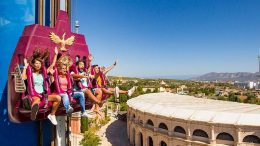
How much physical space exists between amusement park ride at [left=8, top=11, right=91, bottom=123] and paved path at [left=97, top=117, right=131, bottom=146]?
48.0 m

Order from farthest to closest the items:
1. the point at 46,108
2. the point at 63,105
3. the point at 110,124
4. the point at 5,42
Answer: the point at 110,124 < the point at 5,42 < the point at 63,105 < the point at 46,108

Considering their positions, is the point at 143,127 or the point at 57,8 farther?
the point at 143,127

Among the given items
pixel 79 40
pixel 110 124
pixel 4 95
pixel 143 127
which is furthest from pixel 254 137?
pixel 110 124

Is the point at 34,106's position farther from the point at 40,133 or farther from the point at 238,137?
the point at 238,137

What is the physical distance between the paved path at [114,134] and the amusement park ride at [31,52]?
4803 centimetres

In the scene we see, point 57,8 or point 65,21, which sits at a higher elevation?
point 57,8

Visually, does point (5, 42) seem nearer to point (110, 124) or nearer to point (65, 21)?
point (65, 21)

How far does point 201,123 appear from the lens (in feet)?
137

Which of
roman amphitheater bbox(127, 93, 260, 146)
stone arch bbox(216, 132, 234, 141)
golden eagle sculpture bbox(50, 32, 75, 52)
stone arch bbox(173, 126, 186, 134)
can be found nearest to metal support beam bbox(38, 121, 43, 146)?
golden eagle sculpture bbox(50, 32, 75, 52)

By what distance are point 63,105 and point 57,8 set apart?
6479 mm

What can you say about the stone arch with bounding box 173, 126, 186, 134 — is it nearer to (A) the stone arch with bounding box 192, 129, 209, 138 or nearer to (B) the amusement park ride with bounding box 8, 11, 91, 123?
(A) the stone arch with bounding box 192, 129, 209, 138

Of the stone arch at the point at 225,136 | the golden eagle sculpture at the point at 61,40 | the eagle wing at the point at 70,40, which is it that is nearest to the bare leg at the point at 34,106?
the golden eagle sculpture at the point at 61,40

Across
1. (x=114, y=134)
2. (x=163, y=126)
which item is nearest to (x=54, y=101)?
(x=163, y=126)

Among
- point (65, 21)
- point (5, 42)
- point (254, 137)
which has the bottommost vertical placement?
point (254, 137)
